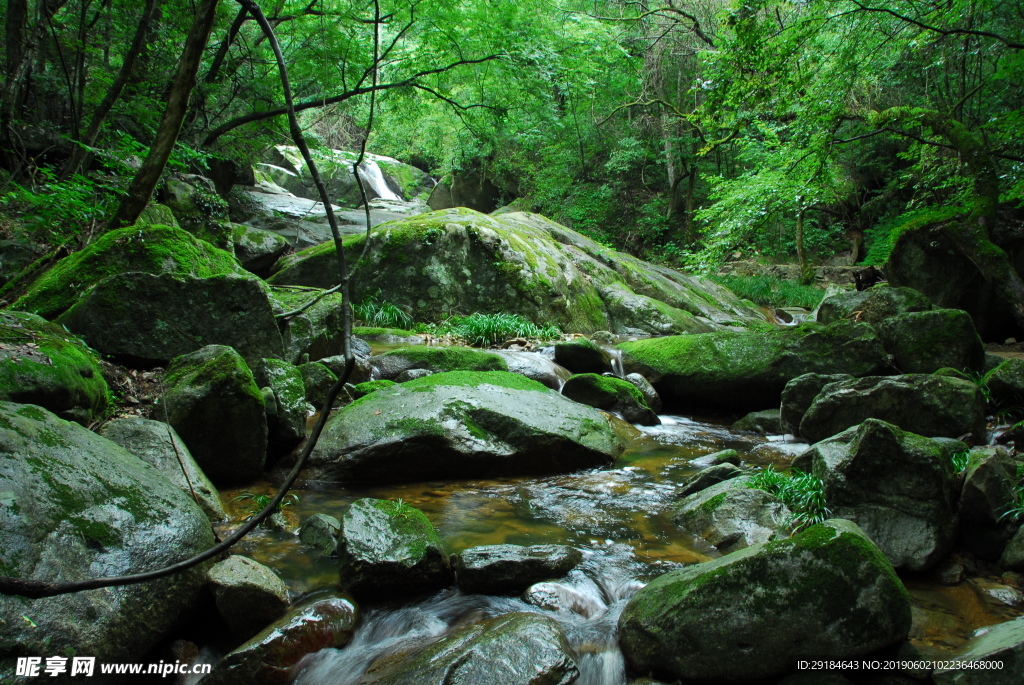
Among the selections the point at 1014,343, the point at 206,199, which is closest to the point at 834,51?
the point at 1014,343

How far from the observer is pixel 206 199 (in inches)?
401

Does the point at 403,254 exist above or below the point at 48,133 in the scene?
below

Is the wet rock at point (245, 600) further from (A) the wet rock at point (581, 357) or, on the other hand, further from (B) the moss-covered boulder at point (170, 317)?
(A) the wet rock at point (581, 357)

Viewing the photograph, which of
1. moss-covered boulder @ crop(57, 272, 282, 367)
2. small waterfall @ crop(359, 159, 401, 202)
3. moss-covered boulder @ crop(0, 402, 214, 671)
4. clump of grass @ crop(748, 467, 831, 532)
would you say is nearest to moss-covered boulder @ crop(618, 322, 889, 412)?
clump of grass @ crop(748, 467, 831, 532)

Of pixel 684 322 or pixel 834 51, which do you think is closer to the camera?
pixel 834 51

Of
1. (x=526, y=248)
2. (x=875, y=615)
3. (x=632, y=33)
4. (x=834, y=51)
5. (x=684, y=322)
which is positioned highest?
(x=632, y=33)

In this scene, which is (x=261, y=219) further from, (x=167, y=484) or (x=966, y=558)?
(x=966, y=558)

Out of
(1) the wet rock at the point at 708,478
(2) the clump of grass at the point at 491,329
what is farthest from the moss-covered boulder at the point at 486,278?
(1) the wet rock at the point at 708,478

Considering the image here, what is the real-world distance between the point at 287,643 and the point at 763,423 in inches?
242

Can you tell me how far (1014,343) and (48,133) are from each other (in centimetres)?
1638

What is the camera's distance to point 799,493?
160 inches

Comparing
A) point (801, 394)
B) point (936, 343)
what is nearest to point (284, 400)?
point (801, 394)

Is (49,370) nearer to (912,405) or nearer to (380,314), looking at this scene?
(912,405)

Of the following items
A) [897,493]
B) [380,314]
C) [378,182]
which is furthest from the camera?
[378,182]
